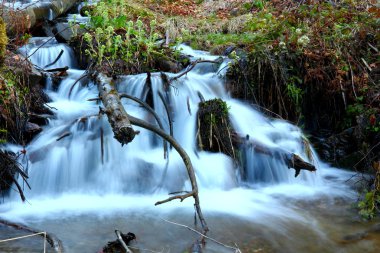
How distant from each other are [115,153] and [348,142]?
322 cm

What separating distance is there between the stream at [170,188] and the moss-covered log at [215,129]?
11 centimetres

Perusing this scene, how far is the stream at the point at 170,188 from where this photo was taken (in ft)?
12.8

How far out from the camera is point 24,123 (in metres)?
5.33

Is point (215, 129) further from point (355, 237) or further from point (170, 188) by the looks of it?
point (355, 237)

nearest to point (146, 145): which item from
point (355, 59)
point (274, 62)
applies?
point (274, 62)


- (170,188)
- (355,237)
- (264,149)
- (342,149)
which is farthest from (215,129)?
(355,237)

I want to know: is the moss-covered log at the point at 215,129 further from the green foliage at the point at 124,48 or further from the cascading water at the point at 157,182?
the green foliage at the point at 124,48

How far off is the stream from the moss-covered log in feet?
0.37

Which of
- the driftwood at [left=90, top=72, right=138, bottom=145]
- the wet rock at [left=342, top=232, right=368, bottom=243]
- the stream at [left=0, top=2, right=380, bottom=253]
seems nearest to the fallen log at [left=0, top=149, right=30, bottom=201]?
the stream at [left=0, top=2, right=380, bottom=253]

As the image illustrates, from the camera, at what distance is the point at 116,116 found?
3877mm

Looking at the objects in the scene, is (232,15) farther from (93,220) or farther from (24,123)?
(93,220)

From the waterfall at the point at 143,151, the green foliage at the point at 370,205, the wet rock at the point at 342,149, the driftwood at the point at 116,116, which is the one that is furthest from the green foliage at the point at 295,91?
the driftwood at the point at 116,116

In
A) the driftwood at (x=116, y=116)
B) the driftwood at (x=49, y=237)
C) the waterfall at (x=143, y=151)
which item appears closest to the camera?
the driftwood at (x=49, y=237)

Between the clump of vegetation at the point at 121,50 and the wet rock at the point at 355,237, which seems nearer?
the wet rock at the point at 355,237
